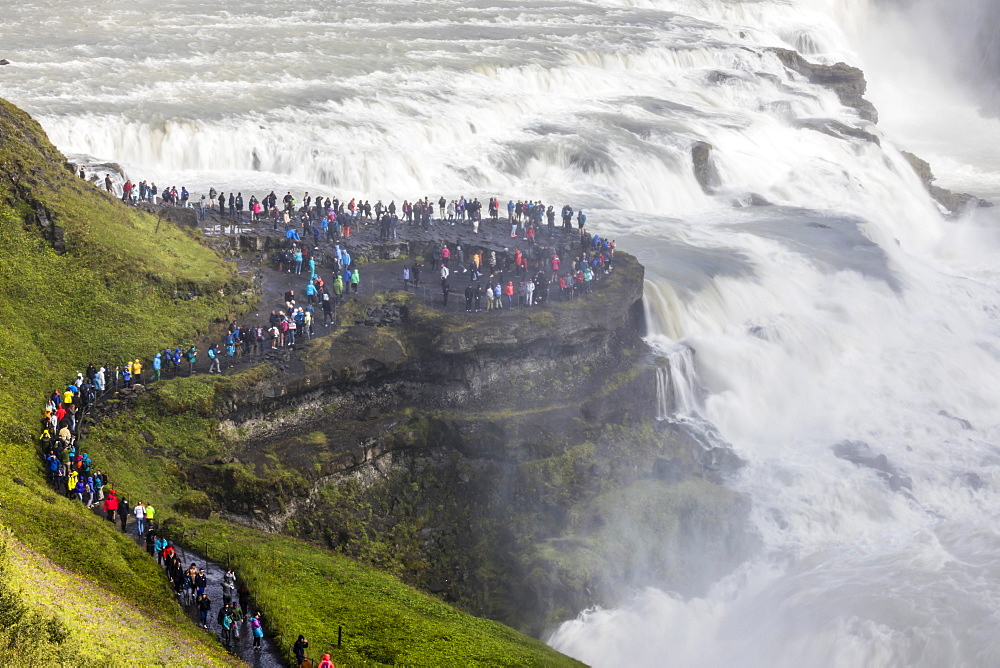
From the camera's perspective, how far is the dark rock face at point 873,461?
3822 cm

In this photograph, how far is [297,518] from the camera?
96.3 feet

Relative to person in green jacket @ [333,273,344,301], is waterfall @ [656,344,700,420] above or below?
below

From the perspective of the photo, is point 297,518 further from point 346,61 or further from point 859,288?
point 346,61

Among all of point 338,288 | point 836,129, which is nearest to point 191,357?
point 338,288

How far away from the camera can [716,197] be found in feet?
201

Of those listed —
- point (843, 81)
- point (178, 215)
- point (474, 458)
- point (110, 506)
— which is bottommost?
point (474, 458)

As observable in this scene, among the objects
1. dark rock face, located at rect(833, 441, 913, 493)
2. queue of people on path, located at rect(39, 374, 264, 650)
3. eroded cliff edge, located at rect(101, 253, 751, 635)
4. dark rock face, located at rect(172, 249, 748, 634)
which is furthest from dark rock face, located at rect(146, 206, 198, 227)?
dark rock face, located at rect(833, 441, 913, 493)

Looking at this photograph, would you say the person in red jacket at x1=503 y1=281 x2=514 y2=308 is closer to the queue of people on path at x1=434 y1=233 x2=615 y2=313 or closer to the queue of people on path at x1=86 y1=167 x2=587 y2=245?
the queue of people on path at x1=434 y1=233 x2=615 y2=313

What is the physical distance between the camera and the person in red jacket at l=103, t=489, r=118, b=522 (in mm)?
23641

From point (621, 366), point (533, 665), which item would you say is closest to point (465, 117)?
point (621, 366)

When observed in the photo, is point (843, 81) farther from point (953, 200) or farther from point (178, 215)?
point (178, 215)

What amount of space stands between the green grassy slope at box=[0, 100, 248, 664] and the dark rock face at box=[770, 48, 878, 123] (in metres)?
64.1

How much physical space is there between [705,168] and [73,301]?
4108 centimetres

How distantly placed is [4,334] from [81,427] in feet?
13.1
